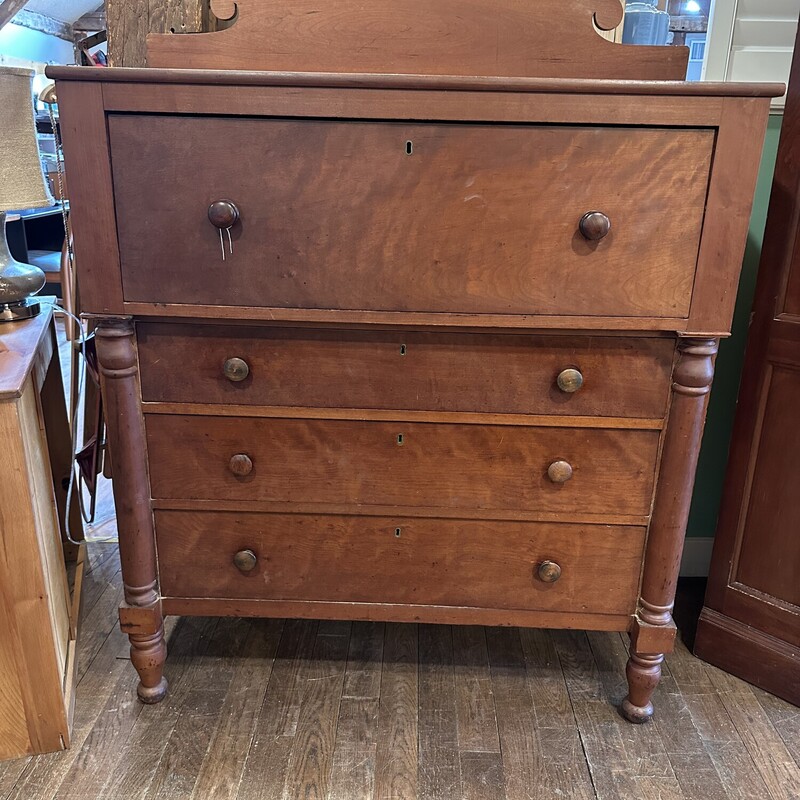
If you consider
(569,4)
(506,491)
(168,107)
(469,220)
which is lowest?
(506,491)

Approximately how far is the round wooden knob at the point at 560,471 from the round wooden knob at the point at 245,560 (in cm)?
60

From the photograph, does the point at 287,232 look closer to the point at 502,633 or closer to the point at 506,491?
the point at 506,491

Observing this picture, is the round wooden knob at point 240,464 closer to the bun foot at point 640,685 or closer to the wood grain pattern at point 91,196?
the wood grain pattern at point 91,196

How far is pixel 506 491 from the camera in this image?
4.26ft

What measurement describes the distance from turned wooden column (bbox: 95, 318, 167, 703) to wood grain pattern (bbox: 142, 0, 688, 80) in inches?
19.7

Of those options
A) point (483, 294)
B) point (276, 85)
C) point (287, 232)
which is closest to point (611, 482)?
point (483, 294)

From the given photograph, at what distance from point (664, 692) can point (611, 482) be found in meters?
0.59

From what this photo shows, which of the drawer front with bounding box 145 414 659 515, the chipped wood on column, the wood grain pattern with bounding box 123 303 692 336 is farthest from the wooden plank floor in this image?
the chipped wood on column

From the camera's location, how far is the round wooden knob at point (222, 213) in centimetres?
110

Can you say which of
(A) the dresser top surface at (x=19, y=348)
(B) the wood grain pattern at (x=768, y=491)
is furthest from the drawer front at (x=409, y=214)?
(B) the wood grain pattern at (x=768, y=491)

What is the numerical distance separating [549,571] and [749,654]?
61 centimetres

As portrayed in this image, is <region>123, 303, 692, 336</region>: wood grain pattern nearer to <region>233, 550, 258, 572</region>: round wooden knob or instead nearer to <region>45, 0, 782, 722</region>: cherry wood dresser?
<region>45, 0, 782, 722</region>: cherry wood dresser

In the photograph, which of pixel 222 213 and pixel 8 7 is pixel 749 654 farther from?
pixel 8 7

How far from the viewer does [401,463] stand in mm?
→ 1286
